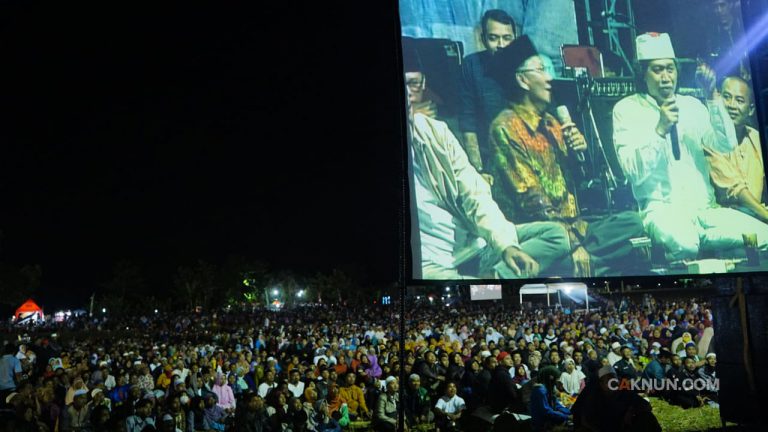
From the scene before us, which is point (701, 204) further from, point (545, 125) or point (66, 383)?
point (66, 383)

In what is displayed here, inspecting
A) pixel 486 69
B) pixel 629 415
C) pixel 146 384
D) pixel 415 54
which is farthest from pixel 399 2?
pixel 146 384

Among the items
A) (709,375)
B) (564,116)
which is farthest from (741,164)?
Result: (709,375)

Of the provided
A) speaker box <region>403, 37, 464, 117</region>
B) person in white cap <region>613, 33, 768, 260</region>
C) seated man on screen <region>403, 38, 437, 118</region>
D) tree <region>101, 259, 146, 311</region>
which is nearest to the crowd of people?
person in white cap <region>613, 33, 768, 260</region>

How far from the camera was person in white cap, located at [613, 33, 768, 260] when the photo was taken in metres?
5.29

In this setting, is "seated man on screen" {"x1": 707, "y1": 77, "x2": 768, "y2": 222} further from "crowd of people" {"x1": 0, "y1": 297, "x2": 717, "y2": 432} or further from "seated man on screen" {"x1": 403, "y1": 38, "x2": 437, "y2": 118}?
"seated man on screen" {"x1": 403, "y1": 38, "x2": 437, "y2": 118}

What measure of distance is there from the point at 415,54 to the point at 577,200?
Answer: 1.98 metres

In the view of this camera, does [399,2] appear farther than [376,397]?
No

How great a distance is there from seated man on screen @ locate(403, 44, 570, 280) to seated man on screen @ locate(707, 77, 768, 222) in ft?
5.77

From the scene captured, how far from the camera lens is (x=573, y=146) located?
205 inches

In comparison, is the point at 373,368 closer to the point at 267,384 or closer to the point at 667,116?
the point at 267,384

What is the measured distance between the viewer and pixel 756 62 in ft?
18.9

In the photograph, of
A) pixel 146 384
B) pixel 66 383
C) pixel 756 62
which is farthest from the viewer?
pixel 146 384

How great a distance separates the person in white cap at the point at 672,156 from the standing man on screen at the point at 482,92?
1.21 metres

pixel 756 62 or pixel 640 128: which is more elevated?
pixel 756 62
